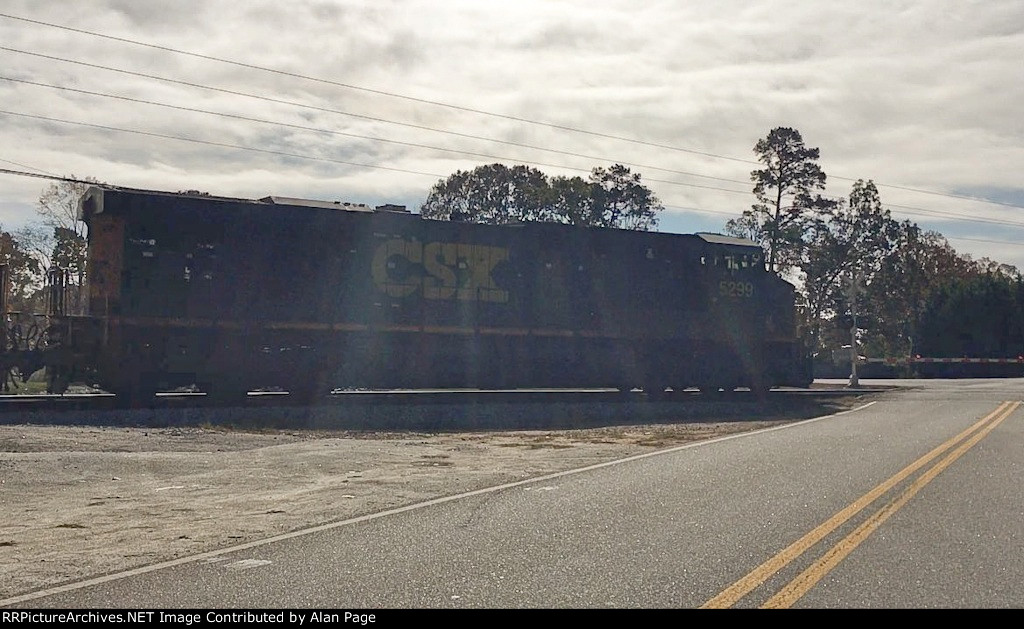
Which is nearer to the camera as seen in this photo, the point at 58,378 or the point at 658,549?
the point at 658,549

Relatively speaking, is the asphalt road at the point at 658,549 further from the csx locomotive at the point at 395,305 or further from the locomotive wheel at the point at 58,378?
the locomotive wheel at the point at 58,378

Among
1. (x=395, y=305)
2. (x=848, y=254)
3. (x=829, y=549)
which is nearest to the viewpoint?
(x=829, y=549)

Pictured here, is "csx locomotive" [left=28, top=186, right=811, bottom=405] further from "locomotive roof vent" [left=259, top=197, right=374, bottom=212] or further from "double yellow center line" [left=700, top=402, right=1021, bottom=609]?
"double yellow center line" [left=700, top=402, right=1021, bottom=609]

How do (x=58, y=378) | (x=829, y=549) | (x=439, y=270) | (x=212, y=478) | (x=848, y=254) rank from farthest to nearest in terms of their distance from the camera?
(x=848, y=254) → (x=439, y=270) → (x=58, y=378) → (x=212, y=478) → (x=829, y=549)

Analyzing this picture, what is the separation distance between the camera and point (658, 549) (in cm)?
739

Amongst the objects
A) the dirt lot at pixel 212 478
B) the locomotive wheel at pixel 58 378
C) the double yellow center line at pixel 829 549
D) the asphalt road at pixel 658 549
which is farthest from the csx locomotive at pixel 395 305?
the double yellow center line at pixel 829 549

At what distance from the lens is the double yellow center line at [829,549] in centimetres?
Result: 602

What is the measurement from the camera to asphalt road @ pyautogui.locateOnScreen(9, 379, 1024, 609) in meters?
6.05

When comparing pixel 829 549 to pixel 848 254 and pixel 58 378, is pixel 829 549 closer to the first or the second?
pixel 58 378

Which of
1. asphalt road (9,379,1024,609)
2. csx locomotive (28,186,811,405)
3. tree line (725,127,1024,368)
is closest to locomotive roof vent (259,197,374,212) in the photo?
csx locomotive (28,186,811,405)

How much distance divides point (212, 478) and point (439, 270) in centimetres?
1274

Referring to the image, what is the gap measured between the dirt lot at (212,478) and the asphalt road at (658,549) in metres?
0.80

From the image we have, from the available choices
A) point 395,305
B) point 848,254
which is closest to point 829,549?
point 395,305

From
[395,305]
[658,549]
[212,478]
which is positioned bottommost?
[212,478]
